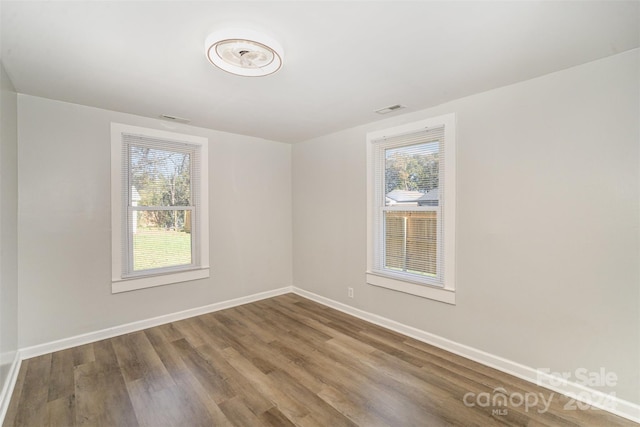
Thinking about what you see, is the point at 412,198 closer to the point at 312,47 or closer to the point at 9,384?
the point at 312,47

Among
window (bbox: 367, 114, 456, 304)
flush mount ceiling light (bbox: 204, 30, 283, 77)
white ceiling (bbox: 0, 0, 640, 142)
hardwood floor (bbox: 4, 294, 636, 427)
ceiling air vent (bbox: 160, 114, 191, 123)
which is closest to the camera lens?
white ceiling (bbox: 0, 0, 640, 142)

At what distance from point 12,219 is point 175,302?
1.76 m

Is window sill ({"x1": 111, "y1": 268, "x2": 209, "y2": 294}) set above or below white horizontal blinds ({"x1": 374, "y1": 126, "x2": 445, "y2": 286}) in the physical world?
below

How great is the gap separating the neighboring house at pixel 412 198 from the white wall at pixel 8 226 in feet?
11.2

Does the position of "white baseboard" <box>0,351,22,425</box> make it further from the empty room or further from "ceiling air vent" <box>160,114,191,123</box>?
"ceiling air vent" <box>160,114,191,123</box>

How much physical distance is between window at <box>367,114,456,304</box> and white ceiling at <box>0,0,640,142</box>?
44 cm

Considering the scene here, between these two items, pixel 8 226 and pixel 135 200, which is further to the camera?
pixel 135 200

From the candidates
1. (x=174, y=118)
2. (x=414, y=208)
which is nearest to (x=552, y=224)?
(x=414, y=208)

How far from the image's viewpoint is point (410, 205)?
3207mm

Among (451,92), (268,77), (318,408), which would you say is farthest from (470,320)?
(268,77)

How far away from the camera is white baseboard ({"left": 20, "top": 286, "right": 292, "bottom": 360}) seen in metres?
2.73

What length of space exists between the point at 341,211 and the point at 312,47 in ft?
7.70

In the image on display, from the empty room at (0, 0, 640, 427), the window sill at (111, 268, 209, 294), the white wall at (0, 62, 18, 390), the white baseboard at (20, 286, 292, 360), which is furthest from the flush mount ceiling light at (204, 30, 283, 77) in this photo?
the white baseboard at (20, 286, 292, 360)

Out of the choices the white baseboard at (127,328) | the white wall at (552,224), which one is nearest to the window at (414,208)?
the white wall at (552,224)
